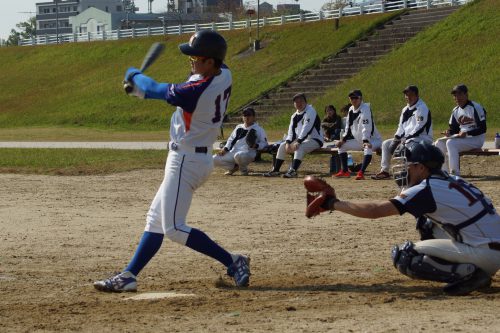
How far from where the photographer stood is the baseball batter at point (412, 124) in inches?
674

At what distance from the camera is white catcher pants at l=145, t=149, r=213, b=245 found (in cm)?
775

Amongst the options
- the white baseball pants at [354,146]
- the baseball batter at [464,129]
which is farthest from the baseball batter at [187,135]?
the white baseball pants at [354,146]

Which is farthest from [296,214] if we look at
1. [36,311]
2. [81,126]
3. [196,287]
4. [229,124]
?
[81,126]

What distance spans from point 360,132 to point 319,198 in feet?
37.8

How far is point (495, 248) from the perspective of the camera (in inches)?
292

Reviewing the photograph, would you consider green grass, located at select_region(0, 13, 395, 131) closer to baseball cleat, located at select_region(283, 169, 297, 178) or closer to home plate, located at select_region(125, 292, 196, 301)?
baseball cleat, located at select_region(283, 169, 297, 178)

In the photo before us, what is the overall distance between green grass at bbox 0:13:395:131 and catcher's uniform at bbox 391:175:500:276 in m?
34.1

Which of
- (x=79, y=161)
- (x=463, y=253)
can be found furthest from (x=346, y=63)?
(x=463, y=253)

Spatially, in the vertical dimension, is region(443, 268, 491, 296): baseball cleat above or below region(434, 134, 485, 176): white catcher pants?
above

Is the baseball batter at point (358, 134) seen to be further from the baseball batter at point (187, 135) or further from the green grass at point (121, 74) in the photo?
the green grass at point (121, 74)

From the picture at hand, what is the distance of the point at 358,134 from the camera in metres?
18.6

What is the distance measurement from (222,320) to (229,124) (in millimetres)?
31936

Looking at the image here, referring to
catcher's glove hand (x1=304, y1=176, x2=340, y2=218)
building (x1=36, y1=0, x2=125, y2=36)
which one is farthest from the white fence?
building (x1=36, y1=0, x2=125, y2=36)

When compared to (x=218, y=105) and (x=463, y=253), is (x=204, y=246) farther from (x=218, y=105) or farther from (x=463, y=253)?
(x=463, y=253)
